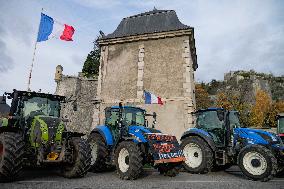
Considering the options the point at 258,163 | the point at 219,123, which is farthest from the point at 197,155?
the point at 258,163

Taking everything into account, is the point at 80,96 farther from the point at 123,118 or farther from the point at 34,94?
the point at 34,94

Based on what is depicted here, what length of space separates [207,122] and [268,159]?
110 inches

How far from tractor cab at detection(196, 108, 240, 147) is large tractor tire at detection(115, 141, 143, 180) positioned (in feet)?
10.2

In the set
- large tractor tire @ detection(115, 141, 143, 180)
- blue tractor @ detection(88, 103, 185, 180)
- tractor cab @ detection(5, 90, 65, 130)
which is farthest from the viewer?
tractor cab @ detection(5, 90, 65, 130)

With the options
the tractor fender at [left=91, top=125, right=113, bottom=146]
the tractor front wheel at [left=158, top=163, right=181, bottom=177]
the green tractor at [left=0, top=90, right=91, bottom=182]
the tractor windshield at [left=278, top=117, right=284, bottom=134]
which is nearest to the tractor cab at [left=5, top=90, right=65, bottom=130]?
the green tractor at [left=0, top=90, right=91, bottom=182]

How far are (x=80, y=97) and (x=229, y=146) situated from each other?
66.9 feet

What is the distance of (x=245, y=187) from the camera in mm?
5363

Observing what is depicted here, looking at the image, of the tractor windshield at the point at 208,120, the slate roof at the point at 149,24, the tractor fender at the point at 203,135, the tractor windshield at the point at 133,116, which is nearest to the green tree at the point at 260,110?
the slate roof at the point at 149,24

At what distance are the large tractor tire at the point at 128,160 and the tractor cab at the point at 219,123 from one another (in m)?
3.10

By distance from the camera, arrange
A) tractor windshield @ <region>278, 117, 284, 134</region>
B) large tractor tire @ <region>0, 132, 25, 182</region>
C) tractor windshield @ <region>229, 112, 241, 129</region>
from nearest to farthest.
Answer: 1. large tractor tire @ <region>0, 132, 25, 182</region>
2. tractor windshield @ <region>229, 112, 241, 129</region>
3. tractor windshield @ <region>278, 117, 284, 134</region>

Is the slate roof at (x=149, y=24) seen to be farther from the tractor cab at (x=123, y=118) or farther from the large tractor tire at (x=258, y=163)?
the large tractor tire at (x=258, y=163)

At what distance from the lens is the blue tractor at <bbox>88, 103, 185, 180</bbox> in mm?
6227

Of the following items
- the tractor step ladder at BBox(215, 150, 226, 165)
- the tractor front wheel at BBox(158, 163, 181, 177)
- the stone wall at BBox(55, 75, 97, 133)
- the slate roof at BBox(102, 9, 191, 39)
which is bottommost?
the tractor front wheel at BBox(158, 163, 181, 177)

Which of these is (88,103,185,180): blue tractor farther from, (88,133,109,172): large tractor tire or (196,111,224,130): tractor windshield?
(196,111,224,130): tractor windshield
